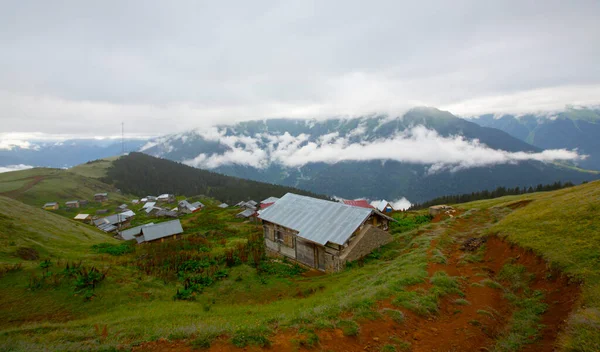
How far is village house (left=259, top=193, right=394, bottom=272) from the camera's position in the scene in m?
24.8

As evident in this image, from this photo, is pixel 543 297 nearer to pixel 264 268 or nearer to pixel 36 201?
pixel 264 268

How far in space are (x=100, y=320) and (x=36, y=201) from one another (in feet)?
412

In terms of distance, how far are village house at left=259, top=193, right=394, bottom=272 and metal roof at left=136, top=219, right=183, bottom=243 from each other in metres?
25.9

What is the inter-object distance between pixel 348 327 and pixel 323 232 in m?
15.6

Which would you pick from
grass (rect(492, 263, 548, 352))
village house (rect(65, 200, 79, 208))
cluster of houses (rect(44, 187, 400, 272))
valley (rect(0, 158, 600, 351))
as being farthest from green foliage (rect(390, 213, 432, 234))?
village house (rect(65, 200, 79, 208))

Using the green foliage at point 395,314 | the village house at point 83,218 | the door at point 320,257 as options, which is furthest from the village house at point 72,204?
the green foliage at point 395,314

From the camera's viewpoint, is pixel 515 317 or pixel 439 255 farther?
pixel 439 255

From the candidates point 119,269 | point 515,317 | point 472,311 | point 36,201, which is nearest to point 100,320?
point 119,269

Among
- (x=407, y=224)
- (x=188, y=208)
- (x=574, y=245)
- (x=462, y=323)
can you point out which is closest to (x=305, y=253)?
(x=462, y=323)

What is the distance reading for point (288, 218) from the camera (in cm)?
3027

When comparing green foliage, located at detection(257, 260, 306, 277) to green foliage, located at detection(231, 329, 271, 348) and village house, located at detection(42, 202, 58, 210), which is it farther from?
village house, located at detection(42, 202, 58, 210)

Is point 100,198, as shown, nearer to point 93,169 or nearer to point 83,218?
point 83,218

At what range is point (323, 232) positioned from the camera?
85.4ft

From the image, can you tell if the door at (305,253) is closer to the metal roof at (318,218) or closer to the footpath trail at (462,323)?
the metal roof at (318,218)
